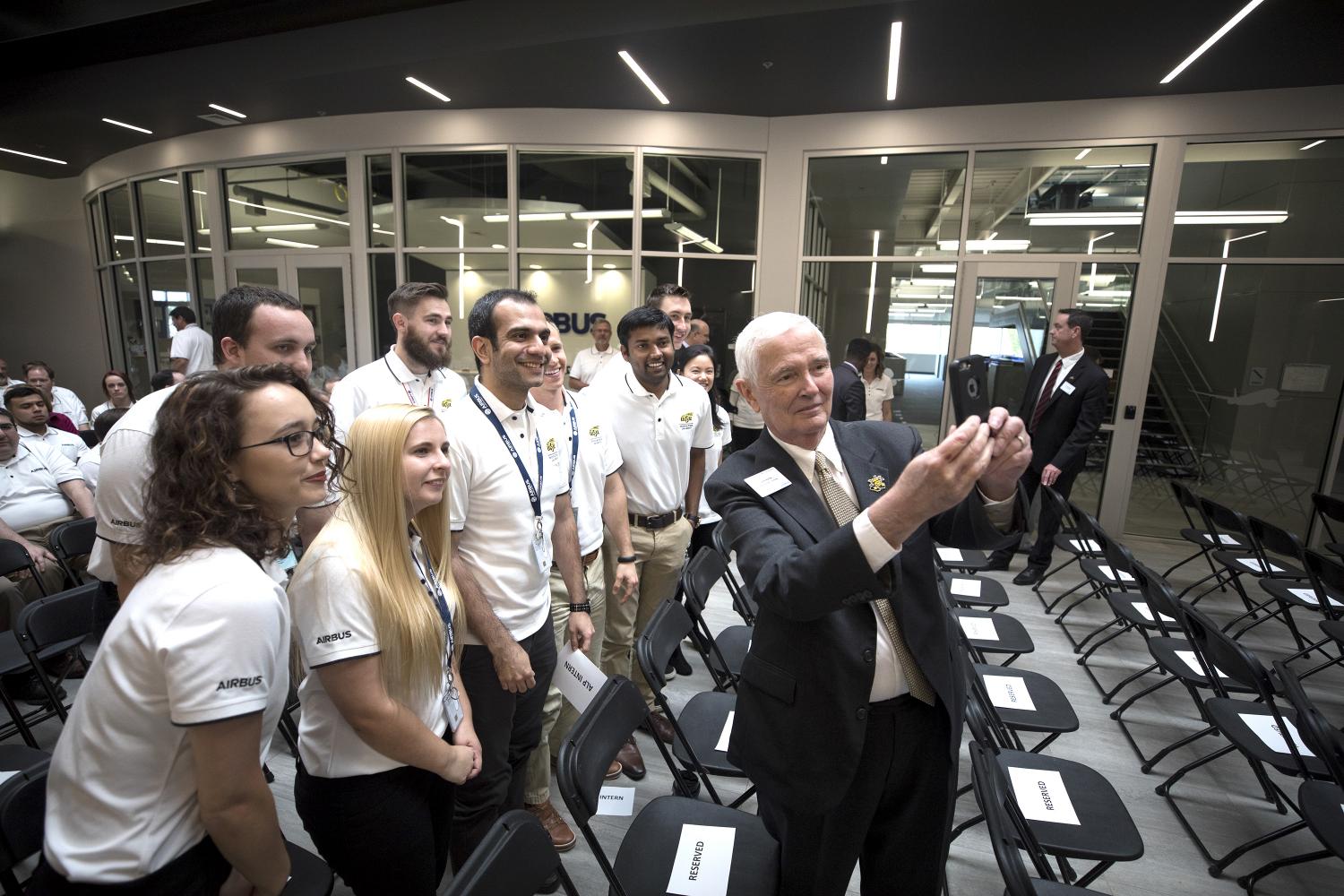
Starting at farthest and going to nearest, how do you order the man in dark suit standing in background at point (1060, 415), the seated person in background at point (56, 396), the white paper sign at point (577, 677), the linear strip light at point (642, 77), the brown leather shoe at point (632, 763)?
the seated person in background at point (56, 396) → the linear strip light at point (642, 77) → the man in dark suit standing in background at point (1060, 415) → the brown leather shoe at point (632, 763) → the white paper sign at point (577, 677)

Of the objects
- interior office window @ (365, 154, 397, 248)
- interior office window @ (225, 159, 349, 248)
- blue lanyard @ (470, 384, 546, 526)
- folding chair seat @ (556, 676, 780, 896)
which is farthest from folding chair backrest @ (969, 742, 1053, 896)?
interior office window @ (225, 159, 349, 248)

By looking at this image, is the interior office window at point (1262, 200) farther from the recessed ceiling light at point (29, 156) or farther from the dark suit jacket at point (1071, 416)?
the recessed ceiling light at point (29, 156)

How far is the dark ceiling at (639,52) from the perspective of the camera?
13.5 feet

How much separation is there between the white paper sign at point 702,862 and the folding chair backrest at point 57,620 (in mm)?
2291

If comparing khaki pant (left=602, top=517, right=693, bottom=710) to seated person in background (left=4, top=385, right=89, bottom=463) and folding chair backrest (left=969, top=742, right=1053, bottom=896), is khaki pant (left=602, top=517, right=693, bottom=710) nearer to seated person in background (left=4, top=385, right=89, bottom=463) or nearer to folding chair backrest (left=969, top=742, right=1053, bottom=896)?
folding chair backrest (left=969, top=742, right=1053, bottom=896)

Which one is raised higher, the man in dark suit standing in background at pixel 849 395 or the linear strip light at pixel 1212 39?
the linear strip light at pixel 1212 39

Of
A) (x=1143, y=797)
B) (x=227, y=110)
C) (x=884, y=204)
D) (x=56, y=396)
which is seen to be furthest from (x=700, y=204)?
(x=56, y=396)

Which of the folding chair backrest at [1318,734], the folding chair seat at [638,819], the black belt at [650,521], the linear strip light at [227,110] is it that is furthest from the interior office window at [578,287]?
the folding chair backrest at [1318,734]

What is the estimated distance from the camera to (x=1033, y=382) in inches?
193

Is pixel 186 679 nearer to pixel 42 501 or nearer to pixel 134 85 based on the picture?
pixel 42 501

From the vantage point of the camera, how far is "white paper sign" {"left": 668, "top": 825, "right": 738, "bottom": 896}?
1.49 metres

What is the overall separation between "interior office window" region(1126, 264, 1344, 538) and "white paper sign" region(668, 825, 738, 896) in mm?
6319

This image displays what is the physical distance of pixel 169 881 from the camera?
3.18ft

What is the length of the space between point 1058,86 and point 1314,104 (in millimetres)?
2122
